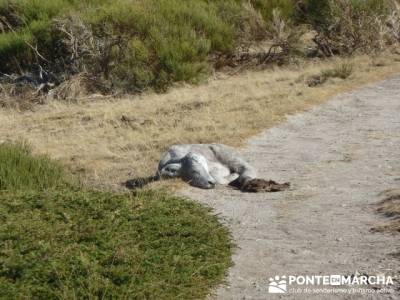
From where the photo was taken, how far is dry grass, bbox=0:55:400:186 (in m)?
11.9

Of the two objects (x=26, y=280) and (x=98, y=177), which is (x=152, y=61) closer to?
(x=98, y=177)

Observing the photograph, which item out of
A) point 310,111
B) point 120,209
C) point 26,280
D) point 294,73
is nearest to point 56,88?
point 294,73

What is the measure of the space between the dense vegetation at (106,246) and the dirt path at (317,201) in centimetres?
32

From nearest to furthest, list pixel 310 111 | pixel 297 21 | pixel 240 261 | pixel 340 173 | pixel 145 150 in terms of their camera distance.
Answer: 1. pixel 240 261
2. pixel 340 173
3. pixel 145 150
4. pixel 310 111
5. pixel 297 21

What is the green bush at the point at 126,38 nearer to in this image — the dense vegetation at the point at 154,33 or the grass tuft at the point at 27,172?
the dense vegetation at the point at 154,33

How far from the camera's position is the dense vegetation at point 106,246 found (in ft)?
17.9

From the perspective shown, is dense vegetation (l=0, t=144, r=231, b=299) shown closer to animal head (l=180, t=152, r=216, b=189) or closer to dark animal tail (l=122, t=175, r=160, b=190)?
animal head (l=180, t=152, r=216, b=189)

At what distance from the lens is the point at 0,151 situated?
376 inches

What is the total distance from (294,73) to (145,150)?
7922mm

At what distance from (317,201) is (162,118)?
246 inches

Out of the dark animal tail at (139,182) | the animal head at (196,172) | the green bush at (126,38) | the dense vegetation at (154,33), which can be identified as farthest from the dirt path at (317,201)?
the dense vegetation at (154,33)

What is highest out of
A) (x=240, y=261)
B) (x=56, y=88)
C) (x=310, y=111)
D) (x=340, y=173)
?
(x=240, y=261)

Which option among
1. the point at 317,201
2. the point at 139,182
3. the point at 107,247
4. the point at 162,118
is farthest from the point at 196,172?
the point at 162,118

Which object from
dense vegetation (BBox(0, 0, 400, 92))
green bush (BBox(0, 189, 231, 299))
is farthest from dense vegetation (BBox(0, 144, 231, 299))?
dense vegetation (BBox(0, 0, 400, 92))
